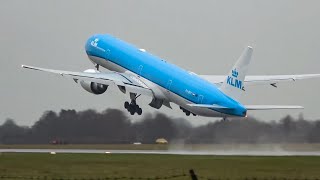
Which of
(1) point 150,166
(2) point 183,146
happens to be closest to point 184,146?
(2) point 183,146

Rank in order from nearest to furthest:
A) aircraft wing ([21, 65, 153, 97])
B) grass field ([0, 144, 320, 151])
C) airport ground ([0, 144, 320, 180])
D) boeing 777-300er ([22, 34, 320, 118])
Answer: airport ground ([0, 144, 320, 180]) < grass field ([0, 144, 320, 151]) < boeing 777-300er ([22, 34, 320, 118]) < aircraft wing ([21, 65, 153, 97])

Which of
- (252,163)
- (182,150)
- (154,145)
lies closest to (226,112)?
(182,150)

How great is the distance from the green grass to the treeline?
527 inches

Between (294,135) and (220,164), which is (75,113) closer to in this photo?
(294,135)

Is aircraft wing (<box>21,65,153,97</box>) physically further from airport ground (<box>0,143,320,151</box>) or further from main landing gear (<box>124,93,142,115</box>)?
airport ground (<box>0,143,320,151</box>)

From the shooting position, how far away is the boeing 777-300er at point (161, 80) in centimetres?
8206

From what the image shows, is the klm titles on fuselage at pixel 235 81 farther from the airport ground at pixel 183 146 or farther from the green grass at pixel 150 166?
Answer: the green grass at pixel 150 166

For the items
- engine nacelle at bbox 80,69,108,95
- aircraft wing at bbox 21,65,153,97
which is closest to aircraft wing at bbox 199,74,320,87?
aircraft wing at bbox 21,65,153,97

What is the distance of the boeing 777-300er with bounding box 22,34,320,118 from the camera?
269 ft

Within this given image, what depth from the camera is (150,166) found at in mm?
62219

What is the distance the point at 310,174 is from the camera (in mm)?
56344

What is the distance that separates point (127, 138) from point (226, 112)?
16.0 metres

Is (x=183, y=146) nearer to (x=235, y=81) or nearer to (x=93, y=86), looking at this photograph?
(x=235, y=81)

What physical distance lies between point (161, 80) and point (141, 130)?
20.1ft
